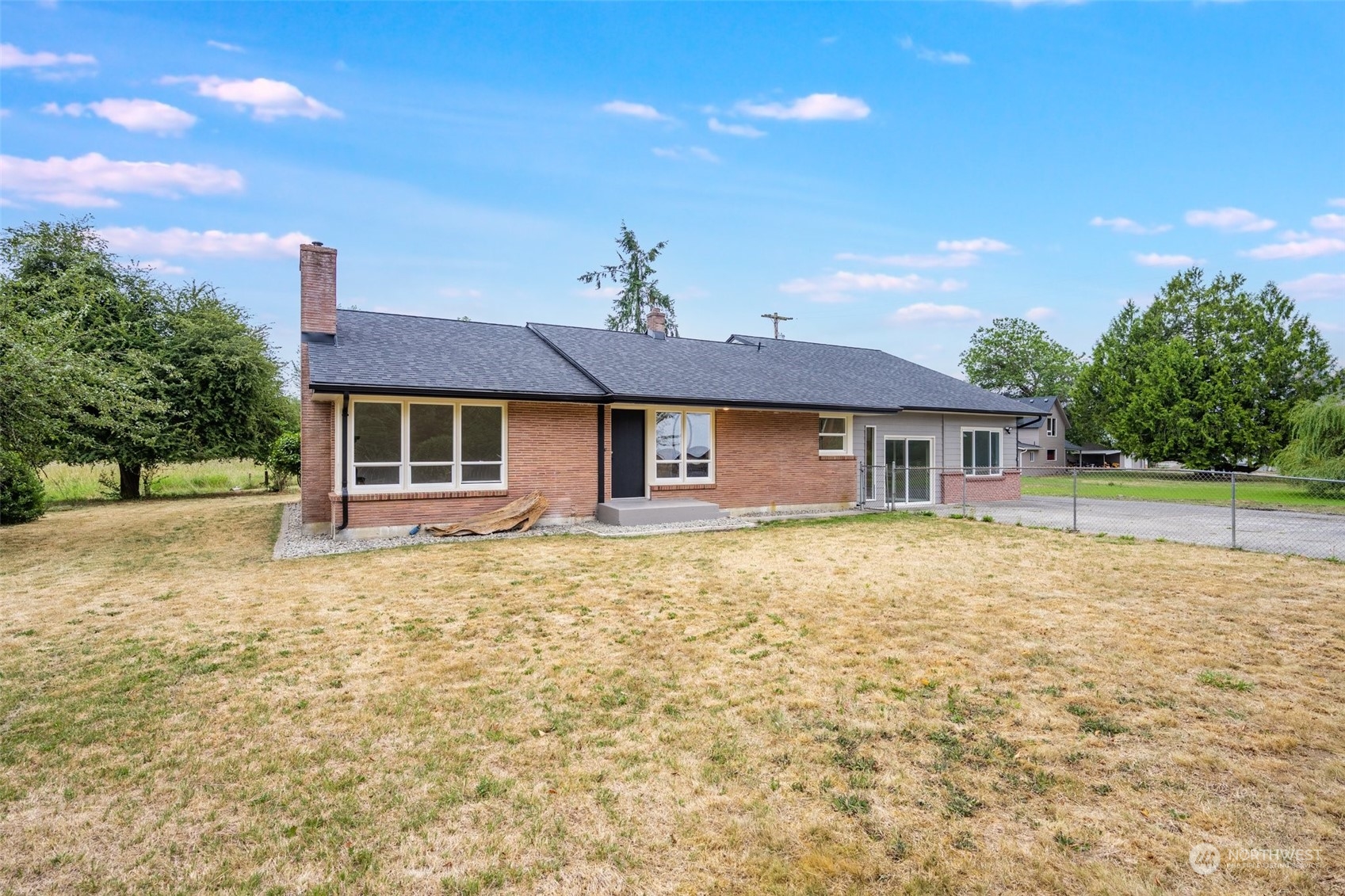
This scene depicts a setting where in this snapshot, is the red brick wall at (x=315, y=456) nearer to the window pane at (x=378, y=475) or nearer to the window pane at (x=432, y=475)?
the window pane at (x=378, y=475)

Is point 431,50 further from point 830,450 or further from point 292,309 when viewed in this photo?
point 830,450

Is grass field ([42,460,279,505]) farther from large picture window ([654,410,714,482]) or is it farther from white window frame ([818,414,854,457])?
white window frame ([818,414,854,457])

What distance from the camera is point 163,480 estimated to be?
22859mm

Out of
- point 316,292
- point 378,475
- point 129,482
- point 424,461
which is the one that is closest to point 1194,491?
point 424,461

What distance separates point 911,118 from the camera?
1800 cm

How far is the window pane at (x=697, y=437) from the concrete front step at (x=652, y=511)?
1.15 meters

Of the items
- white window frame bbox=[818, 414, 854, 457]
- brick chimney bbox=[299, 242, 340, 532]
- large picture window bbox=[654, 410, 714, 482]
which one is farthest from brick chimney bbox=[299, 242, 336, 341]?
white window frame bbox=[818, 414, 854, 457]

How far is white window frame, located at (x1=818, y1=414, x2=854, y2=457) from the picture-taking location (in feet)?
55.0

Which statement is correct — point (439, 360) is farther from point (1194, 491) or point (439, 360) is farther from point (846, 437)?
point (1194, 491)

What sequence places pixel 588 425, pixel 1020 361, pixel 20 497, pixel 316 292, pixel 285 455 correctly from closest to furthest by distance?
pixel 316 292 < pixel 588 425 < pixel 20 497 < pixel 285 455 < pixel 1020 361

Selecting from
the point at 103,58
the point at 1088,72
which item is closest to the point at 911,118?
the point at 1088,72

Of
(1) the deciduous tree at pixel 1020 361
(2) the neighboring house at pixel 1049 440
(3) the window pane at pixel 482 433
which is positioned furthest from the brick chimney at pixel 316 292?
(1) the deciduous tree at pixel 1020 361

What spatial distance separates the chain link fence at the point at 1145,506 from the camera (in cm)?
1183

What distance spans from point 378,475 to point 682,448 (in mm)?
6724
